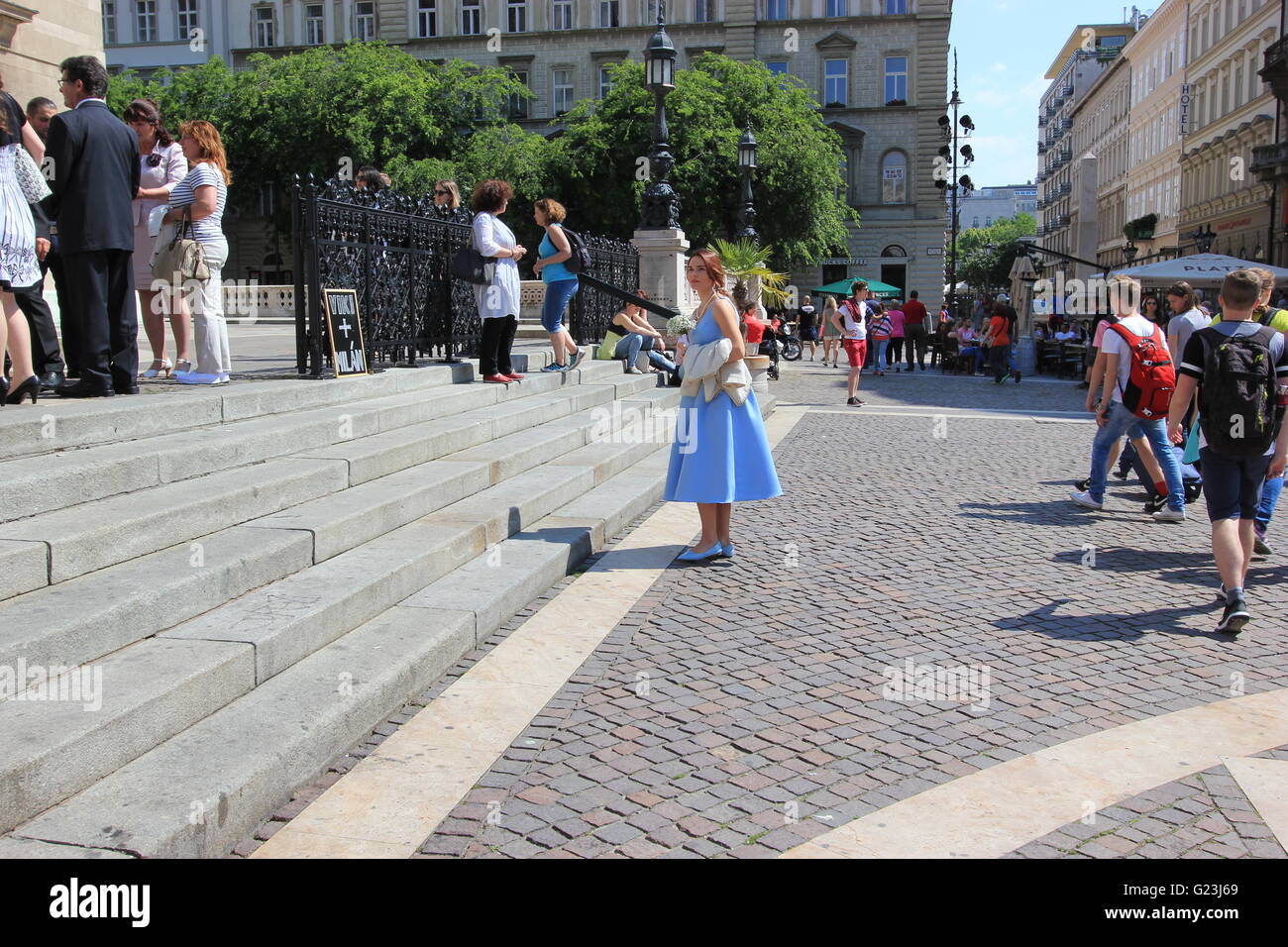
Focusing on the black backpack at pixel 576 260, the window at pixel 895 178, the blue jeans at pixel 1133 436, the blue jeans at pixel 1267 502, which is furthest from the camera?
the window at pixel 895 178

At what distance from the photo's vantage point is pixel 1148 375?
8742mm

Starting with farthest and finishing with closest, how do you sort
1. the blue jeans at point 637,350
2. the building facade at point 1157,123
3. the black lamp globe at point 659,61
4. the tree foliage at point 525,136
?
the building facade at point 1157,123 → the tree foliage at point 525,136 → the black lamp globe at point 659,61 → the blue jeans at point 637,350

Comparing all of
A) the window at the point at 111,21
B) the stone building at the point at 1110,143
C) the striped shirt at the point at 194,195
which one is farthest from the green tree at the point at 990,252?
the striped shirt at the point at 194,195

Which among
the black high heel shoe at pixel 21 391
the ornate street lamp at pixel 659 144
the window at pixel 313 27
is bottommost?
the black high heel shoe at pixel 21 391

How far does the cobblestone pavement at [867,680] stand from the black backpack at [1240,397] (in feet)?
3.05

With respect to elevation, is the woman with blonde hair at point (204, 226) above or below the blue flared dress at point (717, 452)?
above

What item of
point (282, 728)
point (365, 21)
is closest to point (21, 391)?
point (282, 728)

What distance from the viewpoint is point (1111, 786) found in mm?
3875

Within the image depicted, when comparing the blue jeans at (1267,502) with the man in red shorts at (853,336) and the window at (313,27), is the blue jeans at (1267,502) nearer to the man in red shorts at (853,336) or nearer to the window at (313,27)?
the man in red shorts at (853,336)

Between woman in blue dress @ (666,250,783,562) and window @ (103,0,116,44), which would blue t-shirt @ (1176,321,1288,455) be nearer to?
woman in blue dress @ (666,250,783,562)

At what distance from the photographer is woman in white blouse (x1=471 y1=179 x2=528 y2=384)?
10031 millimetres

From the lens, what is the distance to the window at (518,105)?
5506 centimetres
